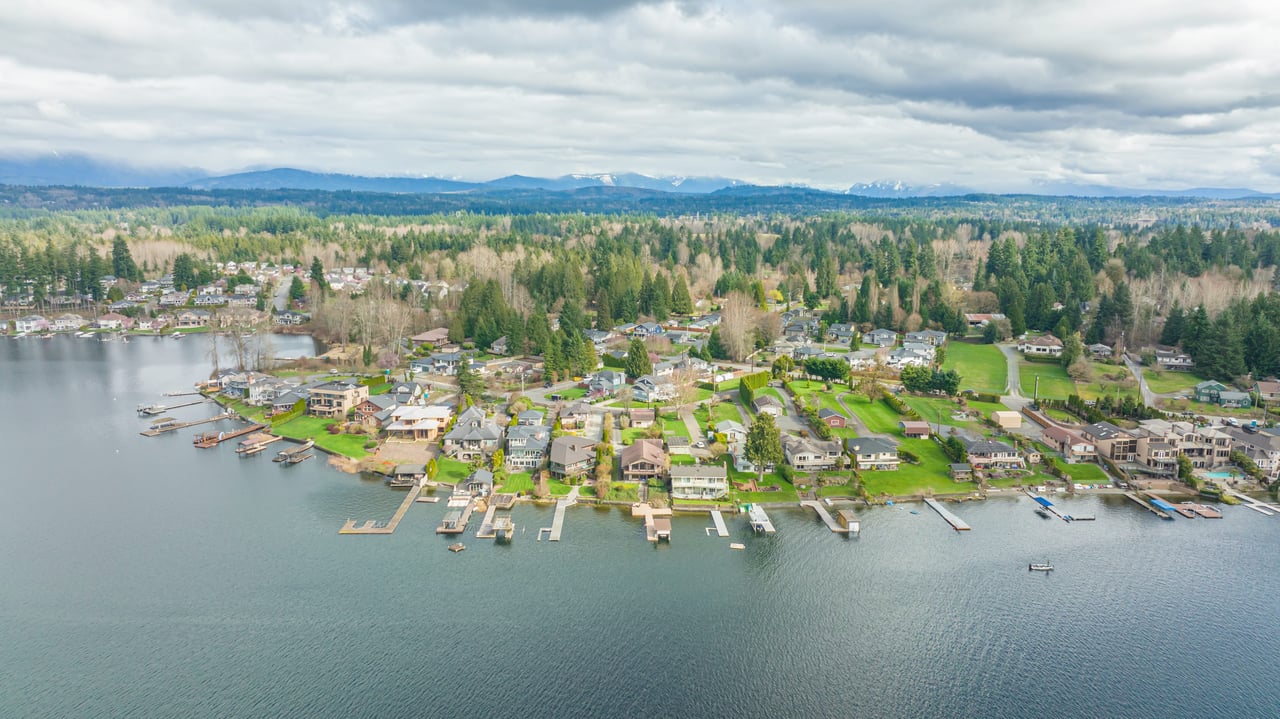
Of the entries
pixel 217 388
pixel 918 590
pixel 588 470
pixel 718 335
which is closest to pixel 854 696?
pixel 918 590

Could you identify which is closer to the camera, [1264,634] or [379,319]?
[1264,634]

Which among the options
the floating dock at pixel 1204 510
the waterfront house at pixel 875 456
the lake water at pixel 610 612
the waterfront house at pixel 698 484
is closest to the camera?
the lake water at pixel 610 612

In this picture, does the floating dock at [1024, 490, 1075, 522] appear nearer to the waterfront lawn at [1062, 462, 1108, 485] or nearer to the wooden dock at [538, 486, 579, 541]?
the waterfront lawn at [1062, 462, 1108, 485]

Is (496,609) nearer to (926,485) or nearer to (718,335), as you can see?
(926,485)

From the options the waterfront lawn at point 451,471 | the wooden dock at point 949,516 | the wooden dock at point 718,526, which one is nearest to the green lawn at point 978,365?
the wooden dock at point 949,516

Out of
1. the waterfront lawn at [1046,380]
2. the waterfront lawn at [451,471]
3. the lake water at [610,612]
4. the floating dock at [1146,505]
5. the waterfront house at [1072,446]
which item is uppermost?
the waterfront lawn at [1046,380]

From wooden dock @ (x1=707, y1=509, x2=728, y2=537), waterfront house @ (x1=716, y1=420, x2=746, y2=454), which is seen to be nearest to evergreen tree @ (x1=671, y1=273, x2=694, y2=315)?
waterfront house @ (x1=716, y1=420, x2=746, y2=454)

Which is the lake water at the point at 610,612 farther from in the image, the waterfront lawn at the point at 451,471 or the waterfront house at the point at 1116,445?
the waterfront house at the point at 1116,445
